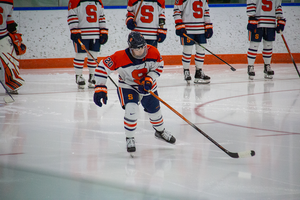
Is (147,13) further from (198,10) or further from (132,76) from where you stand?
(132,76)

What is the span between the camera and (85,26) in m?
4.54

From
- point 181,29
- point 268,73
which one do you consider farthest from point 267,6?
point 181,29

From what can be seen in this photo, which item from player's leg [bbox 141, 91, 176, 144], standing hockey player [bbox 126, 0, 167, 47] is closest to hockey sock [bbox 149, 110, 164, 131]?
player's leg [bbox 141, 91, 176, 144]

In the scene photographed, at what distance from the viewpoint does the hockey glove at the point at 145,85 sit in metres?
2.14

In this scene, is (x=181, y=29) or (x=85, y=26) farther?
(x=181, y=29)

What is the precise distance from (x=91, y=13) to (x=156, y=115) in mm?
2609

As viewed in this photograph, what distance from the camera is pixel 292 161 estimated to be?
6.50 feet

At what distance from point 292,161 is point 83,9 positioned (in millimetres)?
3370

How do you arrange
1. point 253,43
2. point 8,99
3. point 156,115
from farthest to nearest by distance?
point 253,43 → point 8,99 → point 156,115

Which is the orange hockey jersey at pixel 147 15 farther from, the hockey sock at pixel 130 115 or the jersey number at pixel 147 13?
the hockey sock at pixel 130 115

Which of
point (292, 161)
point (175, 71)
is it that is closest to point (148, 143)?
point (292, 161)

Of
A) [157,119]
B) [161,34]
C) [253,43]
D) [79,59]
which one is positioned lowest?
[157,119]

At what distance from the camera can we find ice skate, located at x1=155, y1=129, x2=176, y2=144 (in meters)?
2.42

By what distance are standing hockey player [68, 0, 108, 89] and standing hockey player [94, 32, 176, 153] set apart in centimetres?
237
